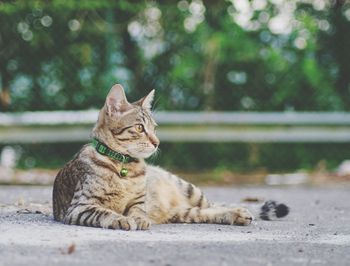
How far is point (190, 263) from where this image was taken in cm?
430

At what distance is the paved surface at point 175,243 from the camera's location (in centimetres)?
438

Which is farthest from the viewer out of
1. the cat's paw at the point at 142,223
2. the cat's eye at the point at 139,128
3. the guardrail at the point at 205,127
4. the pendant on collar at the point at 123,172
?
the guardrail at the point at 205,127

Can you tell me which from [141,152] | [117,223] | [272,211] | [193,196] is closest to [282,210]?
[272,211]

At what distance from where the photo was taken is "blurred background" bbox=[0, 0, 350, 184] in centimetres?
1236

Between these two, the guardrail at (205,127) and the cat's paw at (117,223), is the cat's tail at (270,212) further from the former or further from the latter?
the guardrail at (205,127)

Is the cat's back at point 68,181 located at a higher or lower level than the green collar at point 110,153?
lower

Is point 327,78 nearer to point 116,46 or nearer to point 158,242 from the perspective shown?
point 116,46

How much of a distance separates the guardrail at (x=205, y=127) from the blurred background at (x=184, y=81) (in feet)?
0.05

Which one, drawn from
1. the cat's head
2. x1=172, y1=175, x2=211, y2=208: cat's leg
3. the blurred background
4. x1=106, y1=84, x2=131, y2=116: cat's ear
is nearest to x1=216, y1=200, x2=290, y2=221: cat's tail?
x1=172, y1=175, x2=211, y2=208: cat's leg

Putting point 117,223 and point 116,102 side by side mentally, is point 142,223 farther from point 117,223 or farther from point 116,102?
point 116,102

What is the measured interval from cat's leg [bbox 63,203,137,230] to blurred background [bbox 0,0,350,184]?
21.4 ft

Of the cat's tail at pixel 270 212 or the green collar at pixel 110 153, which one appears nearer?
the green collar at pixel 110 153

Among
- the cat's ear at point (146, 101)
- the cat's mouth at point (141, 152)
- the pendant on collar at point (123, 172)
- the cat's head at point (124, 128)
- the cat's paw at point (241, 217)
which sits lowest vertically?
the cat's paw at point (241, 217)

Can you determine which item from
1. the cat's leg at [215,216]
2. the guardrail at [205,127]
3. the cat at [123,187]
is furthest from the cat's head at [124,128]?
the guardrail at [205,127]
